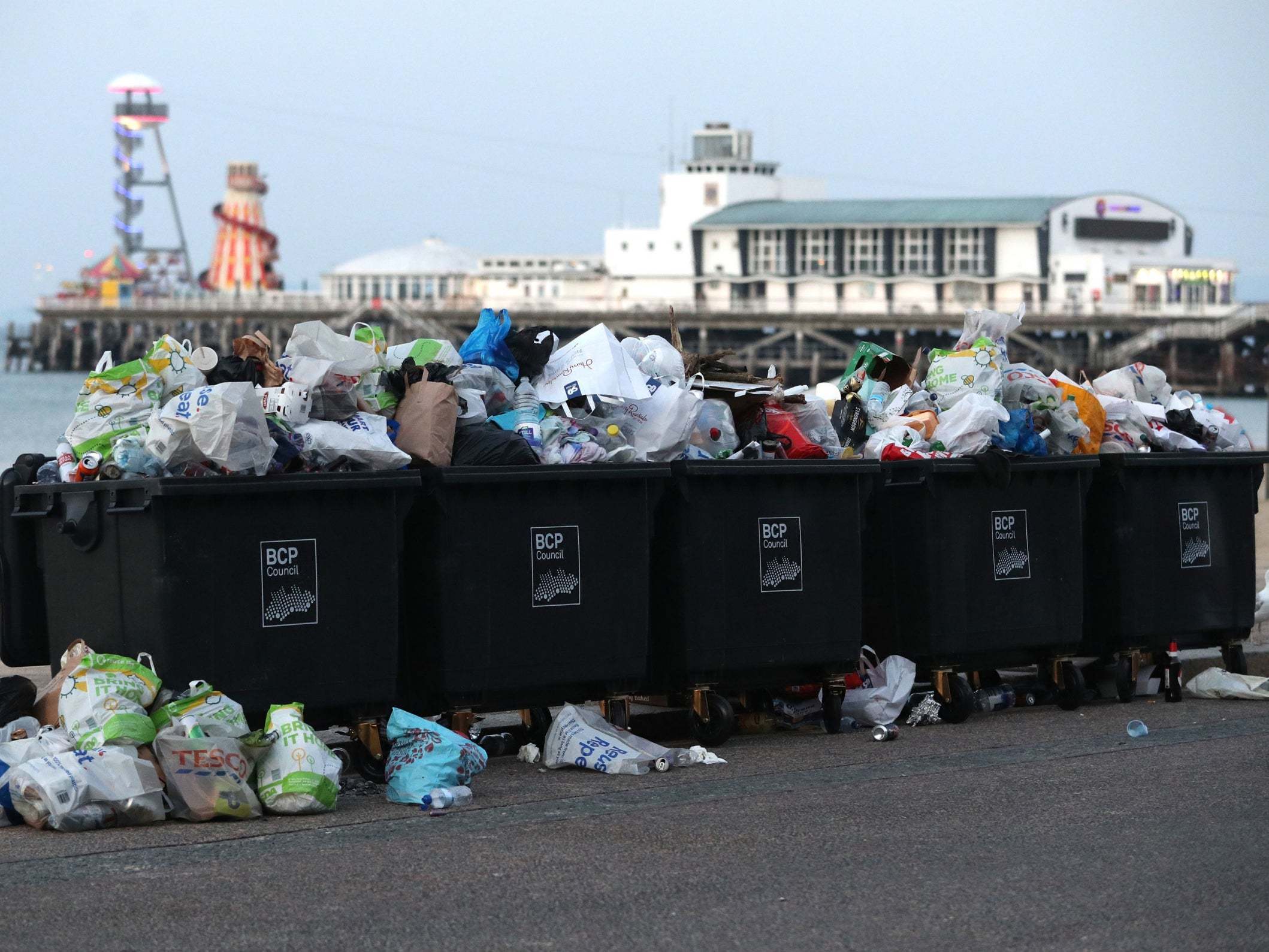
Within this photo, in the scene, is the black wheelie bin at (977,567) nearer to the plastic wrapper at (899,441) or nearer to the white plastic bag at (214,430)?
the plastic wrapper at (899,441)

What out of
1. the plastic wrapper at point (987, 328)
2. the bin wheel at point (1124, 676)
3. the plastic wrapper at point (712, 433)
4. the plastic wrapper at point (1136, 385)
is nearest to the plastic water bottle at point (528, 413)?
the plastic wrapper at point (712, 433)

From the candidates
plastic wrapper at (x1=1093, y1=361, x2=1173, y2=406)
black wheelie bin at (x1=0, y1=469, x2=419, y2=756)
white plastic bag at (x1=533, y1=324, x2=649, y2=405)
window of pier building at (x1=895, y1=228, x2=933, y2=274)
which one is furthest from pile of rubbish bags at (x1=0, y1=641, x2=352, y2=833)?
window of pier building at (x1=895, y1=228, x2=933, y2=274)

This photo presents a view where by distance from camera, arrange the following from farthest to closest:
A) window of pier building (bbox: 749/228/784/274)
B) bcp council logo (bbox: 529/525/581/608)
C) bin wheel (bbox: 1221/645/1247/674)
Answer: window of pier building (bbox: 749/228/784/274)
bin wheel (bbox: 1221/645/1247/674)
bcp council logo (bbox: 529/525/581/608)

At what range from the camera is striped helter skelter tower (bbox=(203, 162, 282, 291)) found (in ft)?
395

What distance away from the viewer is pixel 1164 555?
25.7 ft

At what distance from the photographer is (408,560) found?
615 cm

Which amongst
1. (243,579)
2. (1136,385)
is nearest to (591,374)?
(243,579)

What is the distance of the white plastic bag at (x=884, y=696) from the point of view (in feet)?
22.9

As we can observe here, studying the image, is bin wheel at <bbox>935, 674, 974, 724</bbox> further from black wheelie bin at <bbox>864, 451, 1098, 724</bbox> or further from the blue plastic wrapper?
the blue plastic wrapper

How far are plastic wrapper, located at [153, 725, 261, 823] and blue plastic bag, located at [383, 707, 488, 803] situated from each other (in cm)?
50

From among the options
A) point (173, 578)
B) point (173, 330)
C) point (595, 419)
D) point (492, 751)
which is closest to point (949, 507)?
point (595, 419)

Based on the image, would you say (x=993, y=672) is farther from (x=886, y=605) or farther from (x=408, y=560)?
(x=408, y=560)

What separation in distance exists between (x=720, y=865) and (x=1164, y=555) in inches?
152

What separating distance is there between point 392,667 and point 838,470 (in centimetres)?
193
